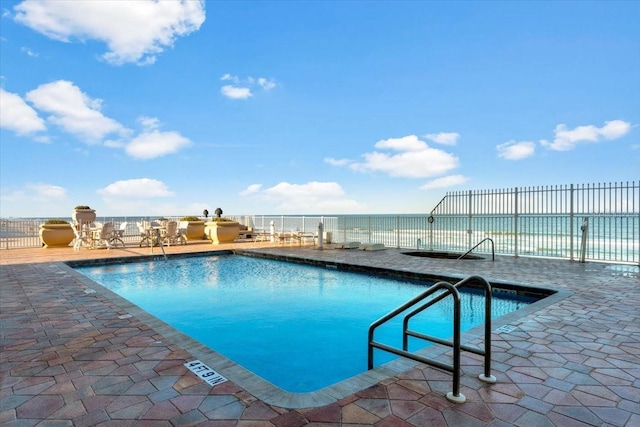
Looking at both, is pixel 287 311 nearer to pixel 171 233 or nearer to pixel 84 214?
pixel 171 233

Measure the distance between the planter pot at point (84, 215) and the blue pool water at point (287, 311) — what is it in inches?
249

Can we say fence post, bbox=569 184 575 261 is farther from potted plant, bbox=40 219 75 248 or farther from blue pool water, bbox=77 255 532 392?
potted plant, bbox=40 219 75 248

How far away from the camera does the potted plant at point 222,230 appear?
47.7ft

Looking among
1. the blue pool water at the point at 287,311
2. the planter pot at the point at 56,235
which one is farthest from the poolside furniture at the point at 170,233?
the blue pool water at the point at 287,311

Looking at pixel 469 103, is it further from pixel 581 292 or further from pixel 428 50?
pixel 581 292

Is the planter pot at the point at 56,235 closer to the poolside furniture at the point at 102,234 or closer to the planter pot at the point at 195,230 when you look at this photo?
the poolside furniture at the point at 102,234

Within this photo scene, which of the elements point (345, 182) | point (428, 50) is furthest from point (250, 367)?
point (345, 182)

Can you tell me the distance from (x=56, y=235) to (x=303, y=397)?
14227 mm

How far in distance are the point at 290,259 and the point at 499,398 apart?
802 centimetres

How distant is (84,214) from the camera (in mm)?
14250

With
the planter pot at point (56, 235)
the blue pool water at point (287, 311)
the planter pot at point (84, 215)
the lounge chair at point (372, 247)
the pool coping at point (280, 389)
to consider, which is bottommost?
the blue pool water at point (287, 311)

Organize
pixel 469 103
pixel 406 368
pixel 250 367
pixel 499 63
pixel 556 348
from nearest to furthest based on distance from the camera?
1. pixel 406 368
2. pixel 556 348
3. pixel 250 367
4. pixel 499 63
5. pixel 469 103

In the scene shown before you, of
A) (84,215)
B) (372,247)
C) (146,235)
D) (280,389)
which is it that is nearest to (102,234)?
Answer: (146,235)

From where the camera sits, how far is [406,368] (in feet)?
8.69
